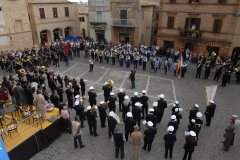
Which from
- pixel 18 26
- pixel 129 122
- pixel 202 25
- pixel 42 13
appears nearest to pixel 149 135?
pixel 129 122

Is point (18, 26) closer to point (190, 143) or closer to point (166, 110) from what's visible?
point (166, 110)

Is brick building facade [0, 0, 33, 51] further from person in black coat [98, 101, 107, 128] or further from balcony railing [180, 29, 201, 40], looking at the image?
person in black coat [98, 101, 107, 128]

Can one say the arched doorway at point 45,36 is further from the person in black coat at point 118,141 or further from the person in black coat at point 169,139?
the person in black coat at point 169,139

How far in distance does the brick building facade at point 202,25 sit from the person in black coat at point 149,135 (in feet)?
60.3

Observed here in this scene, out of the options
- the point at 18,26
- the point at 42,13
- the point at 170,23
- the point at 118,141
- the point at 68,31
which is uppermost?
the point at 42,13

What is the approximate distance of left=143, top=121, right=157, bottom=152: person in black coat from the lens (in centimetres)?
973

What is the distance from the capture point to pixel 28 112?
461 inches

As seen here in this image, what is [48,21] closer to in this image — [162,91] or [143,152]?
[162,91]

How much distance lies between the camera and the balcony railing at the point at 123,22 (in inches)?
1192

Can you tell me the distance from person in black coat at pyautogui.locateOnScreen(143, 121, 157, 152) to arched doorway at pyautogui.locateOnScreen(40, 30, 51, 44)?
31.5m

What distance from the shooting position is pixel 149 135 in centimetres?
988

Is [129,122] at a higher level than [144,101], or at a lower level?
lower

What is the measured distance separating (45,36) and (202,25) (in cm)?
2645

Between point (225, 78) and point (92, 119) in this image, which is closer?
point (92, 119)
